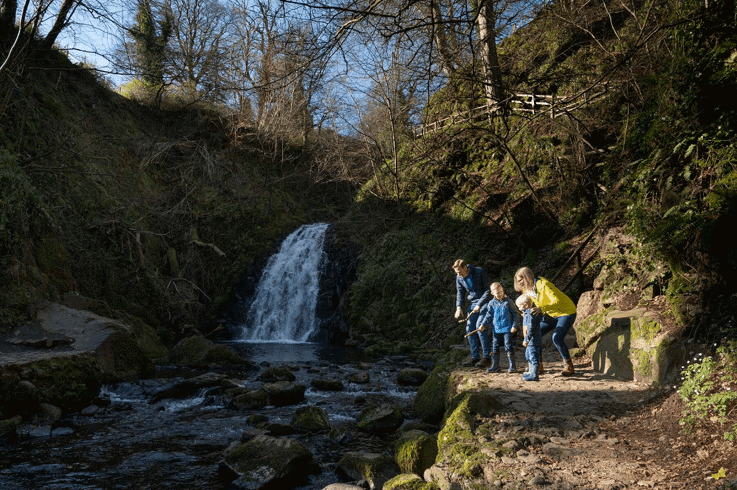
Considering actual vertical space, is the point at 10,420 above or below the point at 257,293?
below

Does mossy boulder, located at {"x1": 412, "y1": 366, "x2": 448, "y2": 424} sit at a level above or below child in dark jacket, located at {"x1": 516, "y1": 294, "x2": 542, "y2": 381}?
below

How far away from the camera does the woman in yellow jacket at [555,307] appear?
6293mm

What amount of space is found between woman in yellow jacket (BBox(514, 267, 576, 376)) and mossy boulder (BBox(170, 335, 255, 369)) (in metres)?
6.95

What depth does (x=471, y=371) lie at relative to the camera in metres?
6.86

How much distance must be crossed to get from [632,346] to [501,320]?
63.1 inches

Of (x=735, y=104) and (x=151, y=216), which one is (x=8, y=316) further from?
(x=735, y=104)

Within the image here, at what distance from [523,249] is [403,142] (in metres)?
8.01

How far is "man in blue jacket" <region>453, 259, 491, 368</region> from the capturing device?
284 inches

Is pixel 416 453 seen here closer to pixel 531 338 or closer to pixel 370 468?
pixel 370 468

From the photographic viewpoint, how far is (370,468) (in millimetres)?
4883

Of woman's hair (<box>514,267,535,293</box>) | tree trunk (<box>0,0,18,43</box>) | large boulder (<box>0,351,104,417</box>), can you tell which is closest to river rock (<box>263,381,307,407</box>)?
large boulder (<box>0,351,104,417</box>)

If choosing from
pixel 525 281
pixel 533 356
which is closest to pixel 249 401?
pixel 533 356

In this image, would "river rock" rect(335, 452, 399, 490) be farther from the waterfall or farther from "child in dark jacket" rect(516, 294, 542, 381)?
the waterfall

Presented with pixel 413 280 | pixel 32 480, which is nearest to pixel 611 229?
pixel 413 280
